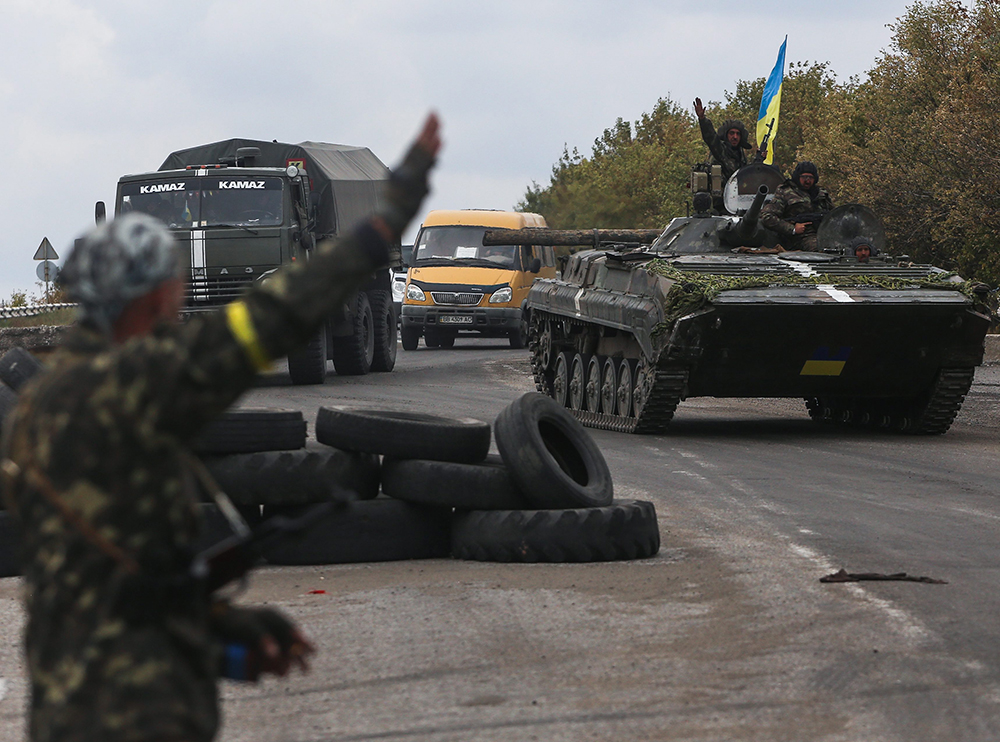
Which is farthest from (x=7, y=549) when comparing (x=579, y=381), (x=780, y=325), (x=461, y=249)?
(x=461, y=249)

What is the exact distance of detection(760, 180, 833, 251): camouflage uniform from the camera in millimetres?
16922

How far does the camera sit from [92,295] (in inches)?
120

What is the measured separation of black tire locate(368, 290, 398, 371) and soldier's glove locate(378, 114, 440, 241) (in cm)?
2087

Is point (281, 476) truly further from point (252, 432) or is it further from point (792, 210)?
point (792, 210)

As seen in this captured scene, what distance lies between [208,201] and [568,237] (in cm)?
447

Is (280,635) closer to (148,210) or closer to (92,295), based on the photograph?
(92,295)

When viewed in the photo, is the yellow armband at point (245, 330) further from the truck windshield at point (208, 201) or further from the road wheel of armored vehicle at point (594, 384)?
the truck windshield at point (208, 201)

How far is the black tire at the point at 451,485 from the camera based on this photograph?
8398 millimetres

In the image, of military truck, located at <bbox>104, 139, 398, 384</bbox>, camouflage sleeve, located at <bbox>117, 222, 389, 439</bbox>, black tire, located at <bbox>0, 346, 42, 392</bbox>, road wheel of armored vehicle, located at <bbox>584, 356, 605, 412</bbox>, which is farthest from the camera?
military truck, located at <bbox>104, 139, 398, 384</bbox>

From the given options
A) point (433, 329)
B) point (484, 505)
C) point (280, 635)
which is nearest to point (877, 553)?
point (484, 505)

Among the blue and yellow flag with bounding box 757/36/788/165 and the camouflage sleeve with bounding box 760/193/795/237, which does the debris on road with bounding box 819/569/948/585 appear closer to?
the camouflage sleeve with bounding box 760/193/795/237

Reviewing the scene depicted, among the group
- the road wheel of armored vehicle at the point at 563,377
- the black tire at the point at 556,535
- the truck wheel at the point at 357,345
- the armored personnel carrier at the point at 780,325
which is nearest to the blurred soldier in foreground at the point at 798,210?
the armored personnel carrier at the point at 780,325

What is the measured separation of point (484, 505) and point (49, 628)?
550cm

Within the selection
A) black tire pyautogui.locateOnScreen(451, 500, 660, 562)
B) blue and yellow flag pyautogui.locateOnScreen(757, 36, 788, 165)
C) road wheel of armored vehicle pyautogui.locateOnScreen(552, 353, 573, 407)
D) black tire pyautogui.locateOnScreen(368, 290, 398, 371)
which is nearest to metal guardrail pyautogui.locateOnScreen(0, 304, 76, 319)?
black tire pyautogui.locateOnScreen(368, 290, 398, 371)
